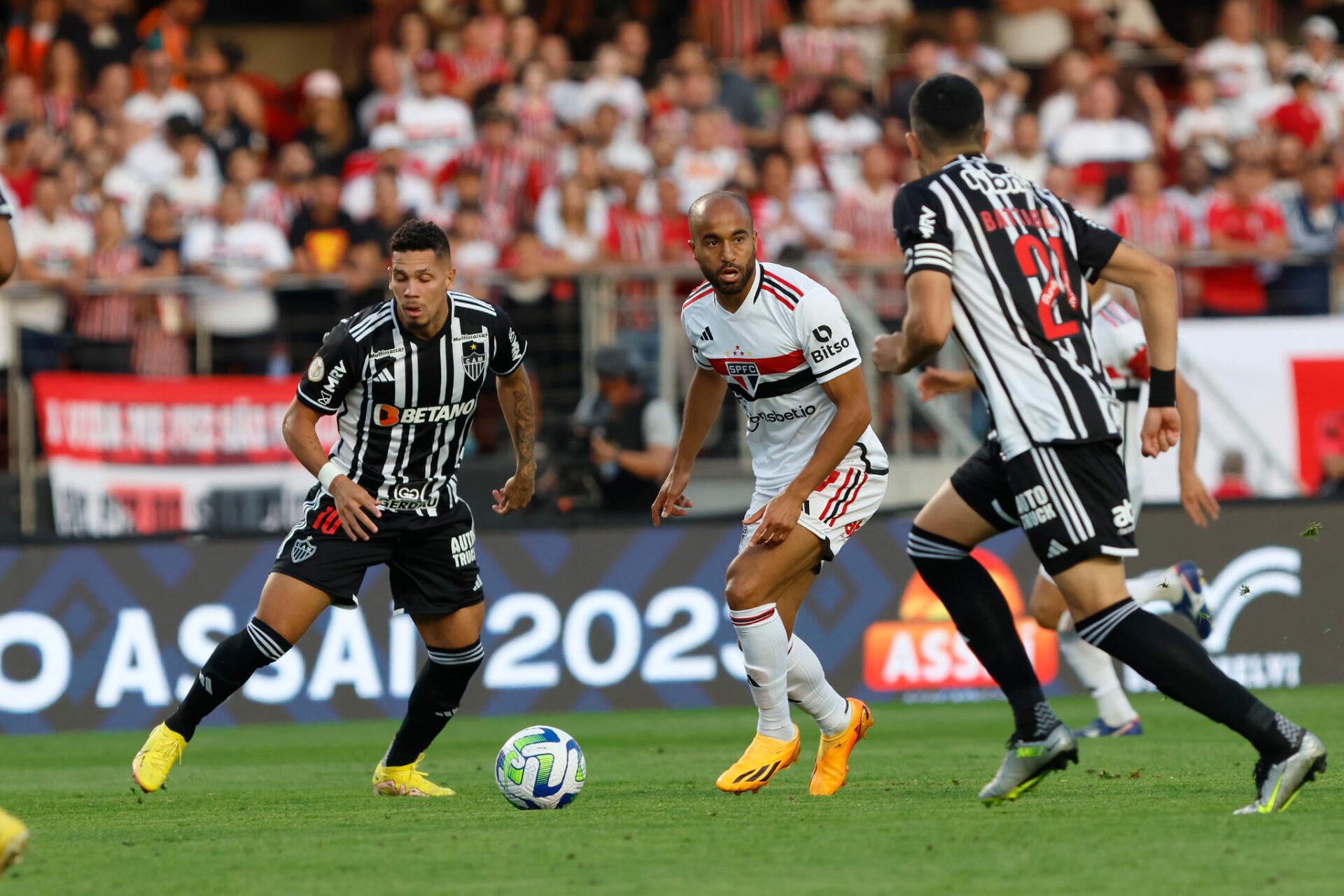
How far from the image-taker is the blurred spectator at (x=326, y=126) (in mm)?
16312

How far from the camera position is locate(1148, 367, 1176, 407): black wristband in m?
6.27

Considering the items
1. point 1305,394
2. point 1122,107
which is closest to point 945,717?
point 1305,394

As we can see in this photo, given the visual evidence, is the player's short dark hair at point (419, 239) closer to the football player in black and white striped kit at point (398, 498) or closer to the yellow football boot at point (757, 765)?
the football player in black and white striped kit at point (398, 498)

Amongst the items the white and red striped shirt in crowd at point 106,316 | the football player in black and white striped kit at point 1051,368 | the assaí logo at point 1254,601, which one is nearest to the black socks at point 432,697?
the football player in black and white striped kit at point 1051,368

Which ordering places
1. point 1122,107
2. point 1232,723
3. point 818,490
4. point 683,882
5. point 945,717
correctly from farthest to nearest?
point 1122,107 → point 945,717 → point 818,490 → point 1232,723 → point 683,882

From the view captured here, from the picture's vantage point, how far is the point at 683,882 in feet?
16.6

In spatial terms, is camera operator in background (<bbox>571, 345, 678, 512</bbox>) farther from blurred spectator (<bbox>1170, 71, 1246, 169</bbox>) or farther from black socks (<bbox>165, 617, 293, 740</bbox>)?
blurred spectator (<bbox>1170, 71, 1246, 169</bbox>)

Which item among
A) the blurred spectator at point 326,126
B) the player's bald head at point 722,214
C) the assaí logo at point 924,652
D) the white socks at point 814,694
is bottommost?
the assaí logo at point 924,652

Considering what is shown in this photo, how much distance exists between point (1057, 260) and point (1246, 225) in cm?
973

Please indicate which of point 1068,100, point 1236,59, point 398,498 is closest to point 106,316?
point 398,498

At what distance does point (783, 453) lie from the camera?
24.3 ft

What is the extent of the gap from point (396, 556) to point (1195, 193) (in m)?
10.1

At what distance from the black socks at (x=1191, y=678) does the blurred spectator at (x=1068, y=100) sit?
11020 millimetres

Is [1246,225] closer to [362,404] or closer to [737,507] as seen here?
[737,507]
